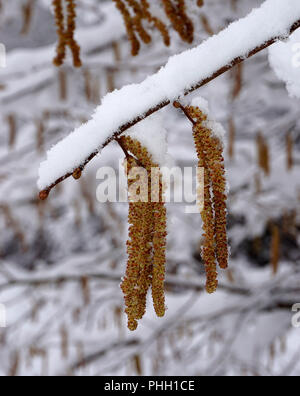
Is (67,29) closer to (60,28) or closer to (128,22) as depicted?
(60,28)

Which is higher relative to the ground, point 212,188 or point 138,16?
point 138,16

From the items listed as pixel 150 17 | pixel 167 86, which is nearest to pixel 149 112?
pixel 167 86

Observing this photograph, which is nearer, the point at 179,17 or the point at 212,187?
the point at 212,187

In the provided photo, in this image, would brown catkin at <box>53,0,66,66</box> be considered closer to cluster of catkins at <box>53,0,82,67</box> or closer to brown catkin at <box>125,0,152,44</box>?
cluster of catkins at <box>53,0,82,67</box>

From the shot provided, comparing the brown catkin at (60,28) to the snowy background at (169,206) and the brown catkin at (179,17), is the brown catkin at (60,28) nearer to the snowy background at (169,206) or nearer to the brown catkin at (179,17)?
the brown catkin at (179,17)

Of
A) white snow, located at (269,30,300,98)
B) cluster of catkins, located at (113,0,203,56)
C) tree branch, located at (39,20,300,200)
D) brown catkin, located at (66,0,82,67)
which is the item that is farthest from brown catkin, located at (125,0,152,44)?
tree branch, located at (39,20,300,200)

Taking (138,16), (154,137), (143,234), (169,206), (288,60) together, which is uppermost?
(169,206)

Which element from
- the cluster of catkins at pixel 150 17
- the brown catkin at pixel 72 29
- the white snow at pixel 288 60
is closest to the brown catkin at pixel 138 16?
the cluster of catkins at pixel 150 17
